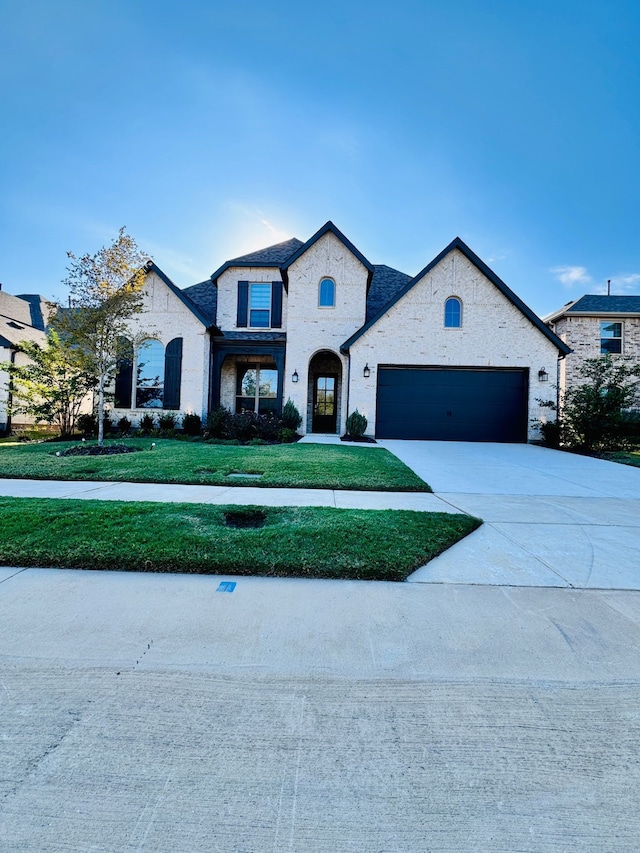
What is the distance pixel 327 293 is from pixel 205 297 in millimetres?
6129

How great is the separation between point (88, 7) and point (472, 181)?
12125 mm

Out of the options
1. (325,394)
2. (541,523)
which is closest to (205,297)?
(325,394)

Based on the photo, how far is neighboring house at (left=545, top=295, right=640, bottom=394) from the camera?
60.0ft

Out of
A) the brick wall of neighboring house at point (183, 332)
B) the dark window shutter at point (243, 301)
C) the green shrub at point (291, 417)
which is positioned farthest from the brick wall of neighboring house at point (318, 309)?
the brick wall of neighboring house at point (183, 332)

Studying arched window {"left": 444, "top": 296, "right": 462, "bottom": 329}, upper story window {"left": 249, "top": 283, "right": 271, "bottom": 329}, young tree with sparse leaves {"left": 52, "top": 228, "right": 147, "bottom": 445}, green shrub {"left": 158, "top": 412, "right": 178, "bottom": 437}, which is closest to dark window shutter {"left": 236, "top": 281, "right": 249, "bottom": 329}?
upper story window {"left": 249, "top": 283, "right": 271, "bottom": 329}

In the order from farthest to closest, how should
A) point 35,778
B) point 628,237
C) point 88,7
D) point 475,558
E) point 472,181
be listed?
1. point 628,237
2. point 472,181
3. point 88,7
4. point 475,558
5. point 35,778

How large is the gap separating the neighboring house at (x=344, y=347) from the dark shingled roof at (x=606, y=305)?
21.4ft

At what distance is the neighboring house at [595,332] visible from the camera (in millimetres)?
18281

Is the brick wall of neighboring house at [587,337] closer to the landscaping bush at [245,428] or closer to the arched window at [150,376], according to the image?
the landscaping bush at [245,428]

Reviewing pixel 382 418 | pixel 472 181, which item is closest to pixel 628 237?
pixel 472 181

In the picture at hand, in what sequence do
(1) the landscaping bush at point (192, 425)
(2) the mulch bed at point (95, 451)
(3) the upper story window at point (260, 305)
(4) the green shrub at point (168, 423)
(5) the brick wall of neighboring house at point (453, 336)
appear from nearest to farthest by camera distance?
(2) the mulch bed at point (95, 451) < (5) the brick wall of neighboring house at point (453, 336) < (4) the green shrub at point (168, 423) < (1) the landscaping bush at point (192, 425) < (3) the upper story window at point (260, 305)

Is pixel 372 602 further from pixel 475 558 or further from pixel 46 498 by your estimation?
pixel 46 498

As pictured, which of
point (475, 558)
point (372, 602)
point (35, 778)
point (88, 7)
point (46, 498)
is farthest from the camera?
point (88, 7)

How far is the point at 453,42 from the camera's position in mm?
9945
